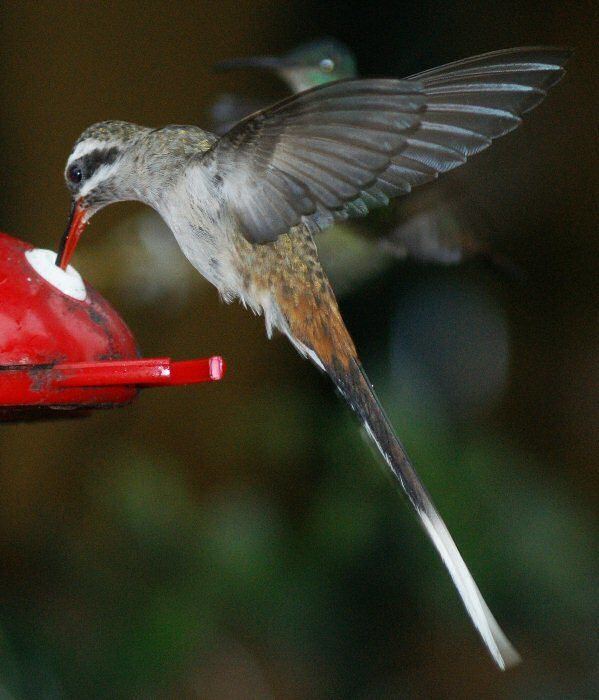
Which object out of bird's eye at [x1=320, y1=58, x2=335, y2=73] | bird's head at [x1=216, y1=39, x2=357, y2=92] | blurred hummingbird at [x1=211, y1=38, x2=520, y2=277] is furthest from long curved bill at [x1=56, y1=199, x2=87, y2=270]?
bird's eye at [x1=320, y1=58, x2=335, y2=73]

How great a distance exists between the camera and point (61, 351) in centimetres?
111

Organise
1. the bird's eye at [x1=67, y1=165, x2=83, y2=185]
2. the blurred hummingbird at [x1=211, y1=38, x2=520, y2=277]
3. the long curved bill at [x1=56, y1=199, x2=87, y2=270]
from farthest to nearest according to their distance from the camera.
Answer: the blurred hummingbird at [x1=211, y1=38, x2=520, y2=277]
the bird's eye at [x1=67, y1=165, x2=83, y2=185]
the long curved bill at [x1=56, y1=199, x2=87, y2=270]

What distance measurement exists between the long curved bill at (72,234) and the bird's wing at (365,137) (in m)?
0.24

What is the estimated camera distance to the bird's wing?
109 cm

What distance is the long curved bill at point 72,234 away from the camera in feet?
4.26

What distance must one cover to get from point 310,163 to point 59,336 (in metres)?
0.40

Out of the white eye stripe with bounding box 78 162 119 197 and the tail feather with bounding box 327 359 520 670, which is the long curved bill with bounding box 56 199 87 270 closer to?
the white eye stripe with bounding box 78 162 119 197

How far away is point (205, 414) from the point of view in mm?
3906

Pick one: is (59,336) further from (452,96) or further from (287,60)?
(287,60)

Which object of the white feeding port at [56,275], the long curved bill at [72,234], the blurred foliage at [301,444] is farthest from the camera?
the blurred foliage at [301,444]

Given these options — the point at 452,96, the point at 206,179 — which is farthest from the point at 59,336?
the point at 452,96

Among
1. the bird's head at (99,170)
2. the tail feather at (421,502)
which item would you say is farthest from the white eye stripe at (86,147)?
the tail feather at (421,502)

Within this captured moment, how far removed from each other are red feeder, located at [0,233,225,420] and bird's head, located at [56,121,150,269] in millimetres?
221

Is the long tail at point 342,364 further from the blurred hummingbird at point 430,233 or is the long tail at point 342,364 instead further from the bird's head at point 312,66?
the bird's head at point 312,66
